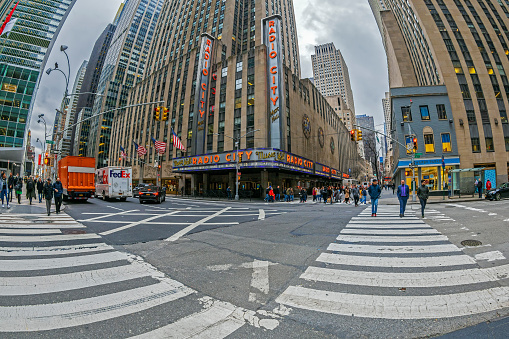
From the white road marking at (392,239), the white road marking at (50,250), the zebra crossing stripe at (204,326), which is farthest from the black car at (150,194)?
the zebra crossing stripe at (204,326)

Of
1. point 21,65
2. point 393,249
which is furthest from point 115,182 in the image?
point 21,65

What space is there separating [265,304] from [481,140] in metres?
45.3

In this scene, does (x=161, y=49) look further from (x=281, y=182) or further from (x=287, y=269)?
(x=287, y=269)

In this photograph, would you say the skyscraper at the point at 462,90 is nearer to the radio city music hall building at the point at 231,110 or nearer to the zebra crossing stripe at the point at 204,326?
the radio city music hall building at the point at 231,110

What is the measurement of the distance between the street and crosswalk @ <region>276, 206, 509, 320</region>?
19 mm

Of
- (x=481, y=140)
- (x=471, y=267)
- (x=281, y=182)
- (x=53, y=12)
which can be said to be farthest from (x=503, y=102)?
(x=53, y=12)

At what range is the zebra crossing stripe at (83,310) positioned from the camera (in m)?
2.60

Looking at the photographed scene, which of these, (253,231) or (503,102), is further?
(503,102)

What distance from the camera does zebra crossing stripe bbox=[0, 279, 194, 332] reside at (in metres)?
2.60

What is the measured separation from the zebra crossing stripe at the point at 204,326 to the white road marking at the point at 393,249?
3832 millimetres

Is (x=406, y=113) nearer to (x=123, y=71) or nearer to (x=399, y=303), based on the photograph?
(x=399, y=303)

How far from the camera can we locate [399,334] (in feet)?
7.97

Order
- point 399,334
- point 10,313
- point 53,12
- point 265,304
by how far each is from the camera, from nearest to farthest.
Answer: point 399,334
point 10,313
point 265,304
point 53,12

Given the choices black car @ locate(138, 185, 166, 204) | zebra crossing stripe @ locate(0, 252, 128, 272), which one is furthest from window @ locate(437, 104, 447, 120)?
zebra crossing stripe @ locate(0, 252, 128, 272)
